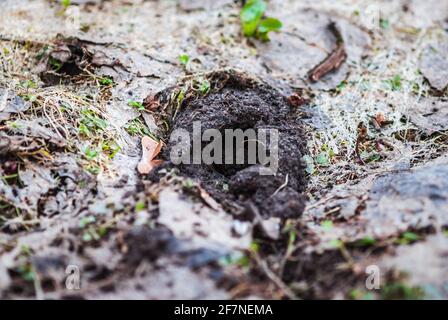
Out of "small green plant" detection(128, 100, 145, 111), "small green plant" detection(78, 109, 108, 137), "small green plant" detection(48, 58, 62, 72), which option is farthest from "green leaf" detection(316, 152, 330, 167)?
"small green plant" detection(48, 58, 62, 72)

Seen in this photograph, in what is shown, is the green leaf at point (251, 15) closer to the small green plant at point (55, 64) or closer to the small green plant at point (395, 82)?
the small green plant at point (395, 82)

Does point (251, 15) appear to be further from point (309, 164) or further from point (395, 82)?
point (309, 164)

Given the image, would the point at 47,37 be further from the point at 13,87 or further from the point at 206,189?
the point at 206,189

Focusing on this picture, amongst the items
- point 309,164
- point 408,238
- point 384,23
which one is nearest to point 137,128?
point 309,164

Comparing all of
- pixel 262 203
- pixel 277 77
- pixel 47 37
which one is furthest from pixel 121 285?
pixel 47 37

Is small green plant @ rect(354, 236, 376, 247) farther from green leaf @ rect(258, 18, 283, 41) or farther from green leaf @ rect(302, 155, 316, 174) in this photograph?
green leaf @ rect(258, 18, 283, 41)
